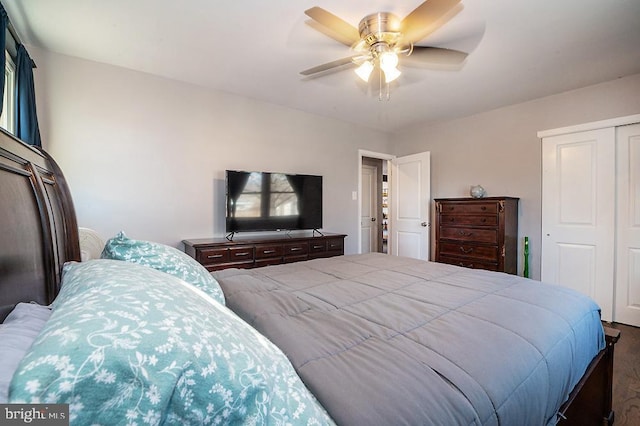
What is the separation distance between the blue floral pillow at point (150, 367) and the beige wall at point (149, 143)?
2.66m

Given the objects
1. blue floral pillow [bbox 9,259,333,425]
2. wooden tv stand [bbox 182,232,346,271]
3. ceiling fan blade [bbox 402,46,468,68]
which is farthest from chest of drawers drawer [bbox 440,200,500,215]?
blue floral pillow [bbox 9,259,333,425]

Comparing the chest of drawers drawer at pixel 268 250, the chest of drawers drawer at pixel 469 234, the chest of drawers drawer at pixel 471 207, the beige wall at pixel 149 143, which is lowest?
the chest of drawers drawer at pixel 268 250

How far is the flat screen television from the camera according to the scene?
10.6ft

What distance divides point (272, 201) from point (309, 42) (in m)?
1.78

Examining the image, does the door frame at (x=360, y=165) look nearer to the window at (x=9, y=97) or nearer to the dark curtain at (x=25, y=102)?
the dark curtain at (x=25, y=102)

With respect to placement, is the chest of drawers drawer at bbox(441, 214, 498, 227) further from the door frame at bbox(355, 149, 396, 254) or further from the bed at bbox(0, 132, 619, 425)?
the bed at bbox(0, 132, 619, 425)

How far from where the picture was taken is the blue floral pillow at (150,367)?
1.16 feet

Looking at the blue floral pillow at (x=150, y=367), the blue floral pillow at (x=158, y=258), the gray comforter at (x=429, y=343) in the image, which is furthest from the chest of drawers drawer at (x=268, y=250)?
the blue floral pillow at (x=150, y=367)

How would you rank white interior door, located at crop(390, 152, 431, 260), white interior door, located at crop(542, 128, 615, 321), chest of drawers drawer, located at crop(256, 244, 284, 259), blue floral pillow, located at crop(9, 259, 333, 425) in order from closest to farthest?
blue floral pillow, located at crop(9, 259, 333, 425) < white interior door, located at crop(542, 128, 615, 321) < chest of drawers drawer, located at crop(256, 244, 284, 259) < white interior door, located at crop(390, 152, 431, 260)

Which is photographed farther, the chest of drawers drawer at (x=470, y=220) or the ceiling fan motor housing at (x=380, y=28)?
the chest of drawers drawer at (x=470, y=220)

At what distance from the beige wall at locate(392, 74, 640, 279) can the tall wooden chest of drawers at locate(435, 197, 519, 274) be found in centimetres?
26

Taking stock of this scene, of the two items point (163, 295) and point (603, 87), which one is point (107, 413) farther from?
point (603, 87)

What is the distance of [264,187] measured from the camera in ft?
11.2

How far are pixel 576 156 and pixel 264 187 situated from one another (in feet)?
12.1
